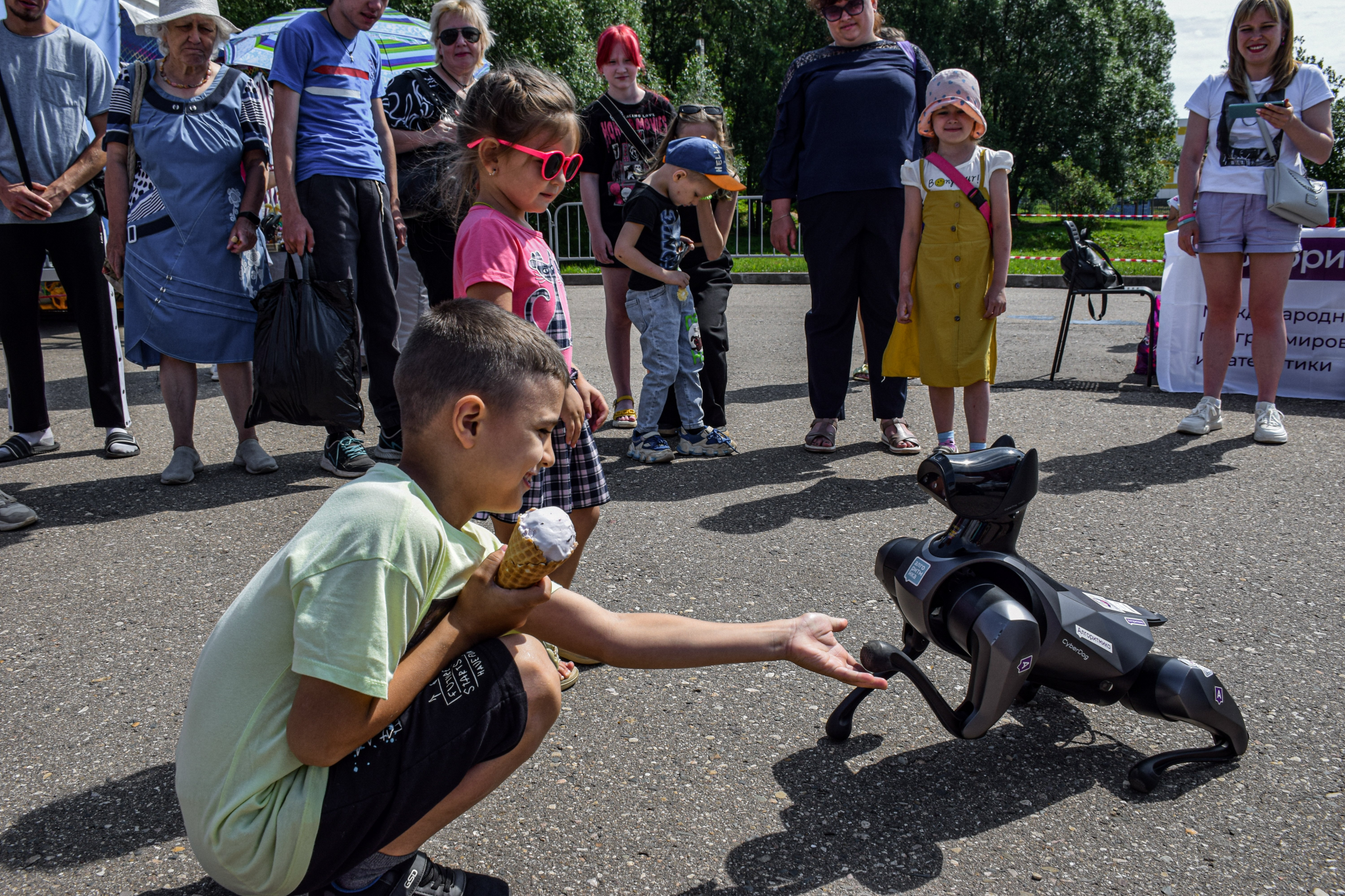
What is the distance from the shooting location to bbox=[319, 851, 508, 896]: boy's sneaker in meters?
1.76

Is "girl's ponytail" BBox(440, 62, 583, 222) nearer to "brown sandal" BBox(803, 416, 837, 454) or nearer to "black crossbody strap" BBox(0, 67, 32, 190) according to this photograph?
"brown sandal" BBox(803, 416, 837, 454)

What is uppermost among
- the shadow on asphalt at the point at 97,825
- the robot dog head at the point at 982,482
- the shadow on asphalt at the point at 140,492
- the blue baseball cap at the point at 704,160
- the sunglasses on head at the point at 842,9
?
the sunglasses on head at the point at 842,9

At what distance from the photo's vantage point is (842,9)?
16.4 ft

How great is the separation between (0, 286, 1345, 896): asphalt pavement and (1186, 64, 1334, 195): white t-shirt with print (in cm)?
135

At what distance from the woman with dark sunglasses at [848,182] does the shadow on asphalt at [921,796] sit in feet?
9.24

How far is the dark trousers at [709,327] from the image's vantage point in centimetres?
538

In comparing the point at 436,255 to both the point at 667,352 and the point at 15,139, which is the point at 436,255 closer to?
the point at 667,352

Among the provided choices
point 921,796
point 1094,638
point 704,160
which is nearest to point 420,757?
point 921,796

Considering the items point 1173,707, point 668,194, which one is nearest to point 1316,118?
point 668,194

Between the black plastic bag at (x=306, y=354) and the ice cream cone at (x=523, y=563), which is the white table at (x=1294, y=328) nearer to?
the black plastic bag at (x=306, y=354)

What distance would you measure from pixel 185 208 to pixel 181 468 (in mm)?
1213

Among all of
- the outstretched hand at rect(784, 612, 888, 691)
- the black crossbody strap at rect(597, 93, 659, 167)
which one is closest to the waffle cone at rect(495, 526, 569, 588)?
the outstretched hand at rect(784, 612, 888, 691)

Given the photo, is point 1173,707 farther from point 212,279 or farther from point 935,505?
point 212,279

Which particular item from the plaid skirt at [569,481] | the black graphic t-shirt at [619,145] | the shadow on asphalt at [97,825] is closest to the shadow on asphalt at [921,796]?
the plaid skirt at [569,481]
